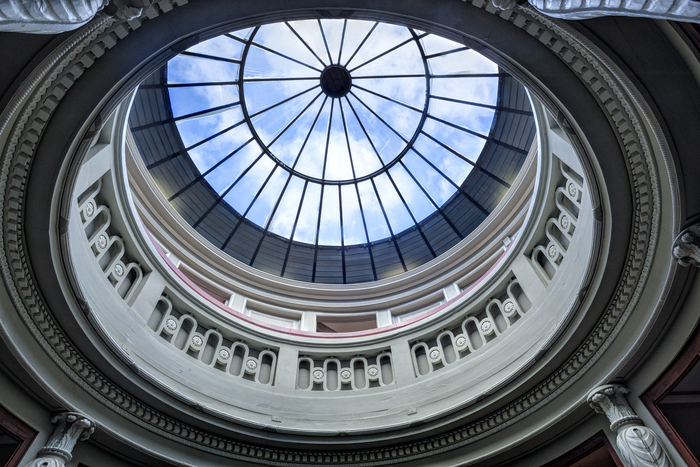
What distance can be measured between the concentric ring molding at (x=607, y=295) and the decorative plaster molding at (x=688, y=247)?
3.31 feet

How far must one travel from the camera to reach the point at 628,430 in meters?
7.03

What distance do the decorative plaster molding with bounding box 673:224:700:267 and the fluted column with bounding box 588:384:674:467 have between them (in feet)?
9.73

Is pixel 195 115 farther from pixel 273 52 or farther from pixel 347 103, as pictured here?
pixel 347 103

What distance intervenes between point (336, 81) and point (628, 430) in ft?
41.5

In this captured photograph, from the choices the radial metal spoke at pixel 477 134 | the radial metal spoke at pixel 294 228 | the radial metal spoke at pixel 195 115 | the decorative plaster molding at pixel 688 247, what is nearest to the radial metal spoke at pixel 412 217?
the radial metal spoke at pixel 477 134

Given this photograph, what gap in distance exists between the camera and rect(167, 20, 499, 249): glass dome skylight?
13719 mm

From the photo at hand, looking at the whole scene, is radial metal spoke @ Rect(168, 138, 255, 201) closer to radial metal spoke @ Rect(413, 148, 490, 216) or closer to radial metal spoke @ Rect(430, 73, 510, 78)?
radial metal spoke @ Rect(413, 148, 490, 216)

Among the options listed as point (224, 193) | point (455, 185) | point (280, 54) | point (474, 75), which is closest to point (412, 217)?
point (455, 185)

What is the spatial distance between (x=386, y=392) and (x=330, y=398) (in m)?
1.55

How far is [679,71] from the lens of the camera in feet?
16.8

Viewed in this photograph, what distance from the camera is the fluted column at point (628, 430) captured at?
21.7 feet

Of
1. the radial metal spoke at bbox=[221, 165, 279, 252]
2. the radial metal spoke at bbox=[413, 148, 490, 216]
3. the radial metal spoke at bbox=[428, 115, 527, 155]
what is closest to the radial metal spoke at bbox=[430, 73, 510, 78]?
the radial metal spoke at bbox=[428, 115, 527, 155]

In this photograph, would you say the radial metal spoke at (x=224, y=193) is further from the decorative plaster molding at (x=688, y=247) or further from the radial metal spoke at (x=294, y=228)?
the decorative plaster molding at (x=688, y=247)

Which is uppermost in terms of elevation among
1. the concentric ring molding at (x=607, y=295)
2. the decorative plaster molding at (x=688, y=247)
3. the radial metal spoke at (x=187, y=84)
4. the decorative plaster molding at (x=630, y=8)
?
the radial metal spoke at (x=187, y=84)
